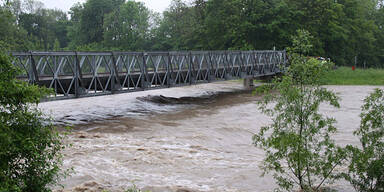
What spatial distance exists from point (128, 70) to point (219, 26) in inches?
1466

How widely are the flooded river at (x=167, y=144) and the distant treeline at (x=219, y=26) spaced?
22001 millimetres

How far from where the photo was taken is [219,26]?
58.9m

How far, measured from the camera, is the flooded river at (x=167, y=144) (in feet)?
37.9

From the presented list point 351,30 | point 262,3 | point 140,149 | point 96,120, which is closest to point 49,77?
point 96,120

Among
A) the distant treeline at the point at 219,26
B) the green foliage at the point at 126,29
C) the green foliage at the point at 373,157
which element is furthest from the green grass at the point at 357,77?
the green foliage at the point at 126,29

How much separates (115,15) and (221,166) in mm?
71818

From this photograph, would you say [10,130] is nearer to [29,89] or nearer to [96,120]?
[29,89]

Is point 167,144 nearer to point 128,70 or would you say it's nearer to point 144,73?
point 128,70

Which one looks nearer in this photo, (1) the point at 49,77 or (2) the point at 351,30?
(1) the point at 49,77

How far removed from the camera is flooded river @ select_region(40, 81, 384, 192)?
11.6 meters

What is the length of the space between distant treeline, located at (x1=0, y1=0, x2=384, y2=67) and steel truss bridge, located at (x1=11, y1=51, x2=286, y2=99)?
11348 millimetres

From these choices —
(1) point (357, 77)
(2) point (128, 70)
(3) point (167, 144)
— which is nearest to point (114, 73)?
(2) point (128, 70)

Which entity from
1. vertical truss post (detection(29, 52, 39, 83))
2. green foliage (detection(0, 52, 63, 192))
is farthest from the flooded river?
vertical truss post (detection(29, 52, 39, 83))

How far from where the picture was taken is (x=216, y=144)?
54.6 ft
